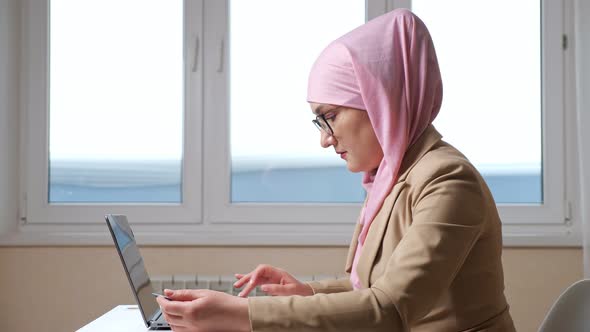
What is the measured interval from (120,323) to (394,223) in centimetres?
75

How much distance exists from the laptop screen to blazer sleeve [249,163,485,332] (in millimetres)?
472

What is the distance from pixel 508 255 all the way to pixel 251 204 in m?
1.05

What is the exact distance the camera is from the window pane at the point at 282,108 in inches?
125

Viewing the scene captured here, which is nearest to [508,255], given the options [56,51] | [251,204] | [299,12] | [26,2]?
[251,204]

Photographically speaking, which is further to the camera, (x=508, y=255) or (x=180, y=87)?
(x=180, y=87)

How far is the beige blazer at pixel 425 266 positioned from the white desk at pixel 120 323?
0.58 meters

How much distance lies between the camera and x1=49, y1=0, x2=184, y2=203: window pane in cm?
321

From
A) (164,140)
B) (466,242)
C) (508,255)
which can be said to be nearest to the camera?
(466,242)

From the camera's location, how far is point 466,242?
1331 millimetres

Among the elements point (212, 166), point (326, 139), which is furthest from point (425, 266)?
point (212, 166)

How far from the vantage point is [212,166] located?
315cm

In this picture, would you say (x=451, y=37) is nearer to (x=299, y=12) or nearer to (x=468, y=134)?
(x=468, y=134)

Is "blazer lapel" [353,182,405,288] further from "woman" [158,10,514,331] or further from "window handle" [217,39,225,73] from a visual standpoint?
"window handle" [217,39,225,73]

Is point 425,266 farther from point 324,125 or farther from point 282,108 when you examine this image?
point 282,108
